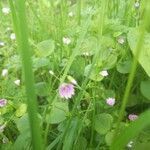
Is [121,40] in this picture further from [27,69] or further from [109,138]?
[27,69]

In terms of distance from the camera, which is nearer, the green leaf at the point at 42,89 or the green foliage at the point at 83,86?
the green foliage at the point at 83,86

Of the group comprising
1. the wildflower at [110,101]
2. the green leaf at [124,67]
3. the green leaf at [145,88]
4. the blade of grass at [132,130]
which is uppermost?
the blade of grass at [132,130]

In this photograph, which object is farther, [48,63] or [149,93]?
[48,63]

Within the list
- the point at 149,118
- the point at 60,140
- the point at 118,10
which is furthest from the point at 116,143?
the point at 118,10

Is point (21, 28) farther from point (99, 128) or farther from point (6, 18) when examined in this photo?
point (6, 18)

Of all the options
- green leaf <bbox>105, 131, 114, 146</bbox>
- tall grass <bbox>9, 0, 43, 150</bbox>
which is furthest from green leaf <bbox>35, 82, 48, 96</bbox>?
tall grass <bbox>9, 0, 43, 150</bbox>

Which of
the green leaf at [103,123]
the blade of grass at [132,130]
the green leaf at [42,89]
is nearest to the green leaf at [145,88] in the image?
the green leaf at [103,123]

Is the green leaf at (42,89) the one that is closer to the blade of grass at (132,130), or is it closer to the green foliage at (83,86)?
the green foliage at (83,86)

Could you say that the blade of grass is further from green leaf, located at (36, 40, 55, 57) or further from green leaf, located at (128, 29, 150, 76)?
green leaf, located at (36, 40, 55, 57)

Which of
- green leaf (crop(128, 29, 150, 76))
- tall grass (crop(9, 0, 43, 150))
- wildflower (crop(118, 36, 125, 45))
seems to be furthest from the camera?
wildflower (crop(118, 36, 125, 45))
